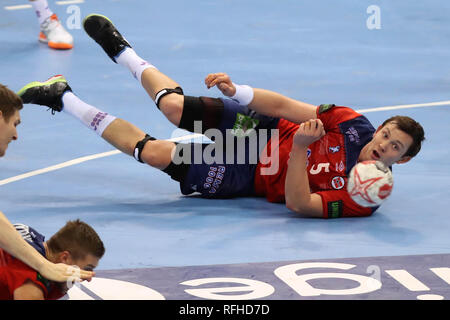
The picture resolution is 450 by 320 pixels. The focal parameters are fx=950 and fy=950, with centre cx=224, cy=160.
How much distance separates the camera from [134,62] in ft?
24.4

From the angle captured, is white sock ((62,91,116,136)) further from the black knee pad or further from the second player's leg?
the black knee pad

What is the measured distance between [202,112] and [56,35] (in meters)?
4.41

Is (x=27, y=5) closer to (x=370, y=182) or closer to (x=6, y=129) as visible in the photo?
(x=370, y=182)

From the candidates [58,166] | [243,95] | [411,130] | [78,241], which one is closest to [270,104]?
[243,95]

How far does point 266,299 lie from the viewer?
5316 millimetres

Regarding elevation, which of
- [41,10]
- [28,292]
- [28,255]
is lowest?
[28,292]

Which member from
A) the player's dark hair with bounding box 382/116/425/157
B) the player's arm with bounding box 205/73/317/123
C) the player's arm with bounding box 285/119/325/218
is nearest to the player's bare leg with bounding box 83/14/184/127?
the player's arm with bounding box 205/73/317/123

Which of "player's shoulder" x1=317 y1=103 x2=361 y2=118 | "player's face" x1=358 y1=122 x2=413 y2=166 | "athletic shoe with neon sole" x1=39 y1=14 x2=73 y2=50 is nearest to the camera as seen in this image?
"player's face" x1=358 y1=122 x2=413 y2=166

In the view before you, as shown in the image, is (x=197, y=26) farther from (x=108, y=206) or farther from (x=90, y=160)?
(x=108, y=206)

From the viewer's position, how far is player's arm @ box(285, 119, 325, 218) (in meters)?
6.36

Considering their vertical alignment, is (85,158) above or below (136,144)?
below

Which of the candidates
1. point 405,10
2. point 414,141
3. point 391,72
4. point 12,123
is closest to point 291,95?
point 391,72

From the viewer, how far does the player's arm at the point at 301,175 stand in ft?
20.9

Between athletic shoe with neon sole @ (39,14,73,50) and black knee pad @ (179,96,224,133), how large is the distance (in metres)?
4.25
